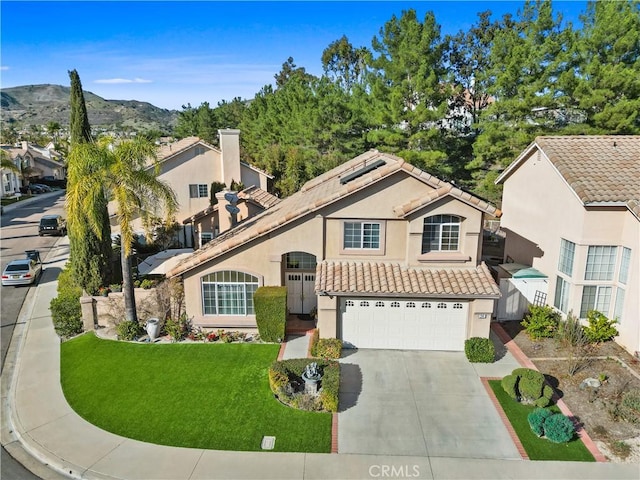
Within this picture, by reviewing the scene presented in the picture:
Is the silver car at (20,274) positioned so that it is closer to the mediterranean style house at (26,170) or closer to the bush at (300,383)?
the bush at (300,383)

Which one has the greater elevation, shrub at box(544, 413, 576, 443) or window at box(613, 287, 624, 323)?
window at box(613, 287, 624, 323)

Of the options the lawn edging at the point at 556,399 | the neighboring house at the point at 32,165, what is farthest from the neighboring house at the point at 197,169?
the neighboring house at the point at 32,165

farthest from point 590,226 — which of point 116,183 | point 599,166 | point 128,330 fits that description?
point 128,330

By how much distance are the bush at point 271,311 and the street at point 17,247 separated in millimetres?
8386

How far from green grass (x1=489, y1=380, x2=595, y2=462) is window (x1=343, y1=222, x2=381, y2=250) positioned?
7.62m

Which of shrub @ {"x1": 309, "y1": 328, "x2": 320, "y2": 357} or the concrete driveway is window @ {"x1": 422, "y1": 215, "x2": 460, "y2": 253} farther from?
shrub @ {"x1": 309, "y1": 328, "x2": 320, "y2": 357}

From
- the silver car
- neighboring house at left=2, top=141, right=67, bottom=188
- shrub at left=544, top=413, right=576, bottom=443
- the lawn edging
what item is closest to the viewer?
the lawn edging

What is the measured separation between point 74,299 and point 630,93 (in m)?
31.8

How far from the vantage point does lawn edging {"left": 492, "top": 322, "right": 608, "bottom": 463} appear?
41.4 feet

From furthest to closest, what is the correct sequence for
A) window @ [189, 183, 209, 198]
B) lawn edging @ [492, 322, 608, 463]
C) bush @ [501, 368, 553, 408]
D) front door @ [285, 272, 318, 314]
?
window @ [189, 183, 209, 198] < front door @ [285, 272, 318, 314] < bush @ [501, 368, 553, 408] < lawn edging @ [492, 322, 608, 463]

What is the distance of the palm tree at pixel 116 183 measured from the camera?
17.0 m

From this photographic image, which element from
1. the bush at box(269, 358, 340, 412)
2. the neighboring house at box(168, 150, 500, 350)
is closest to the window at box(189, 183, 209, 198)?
the neighboring house at box(168, 150, 500, 350)

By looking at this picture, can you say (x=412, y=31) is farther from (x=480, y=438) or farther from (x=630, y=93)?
(x=480, y=438)

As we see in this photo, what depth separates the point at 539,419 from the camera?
13086 mm
